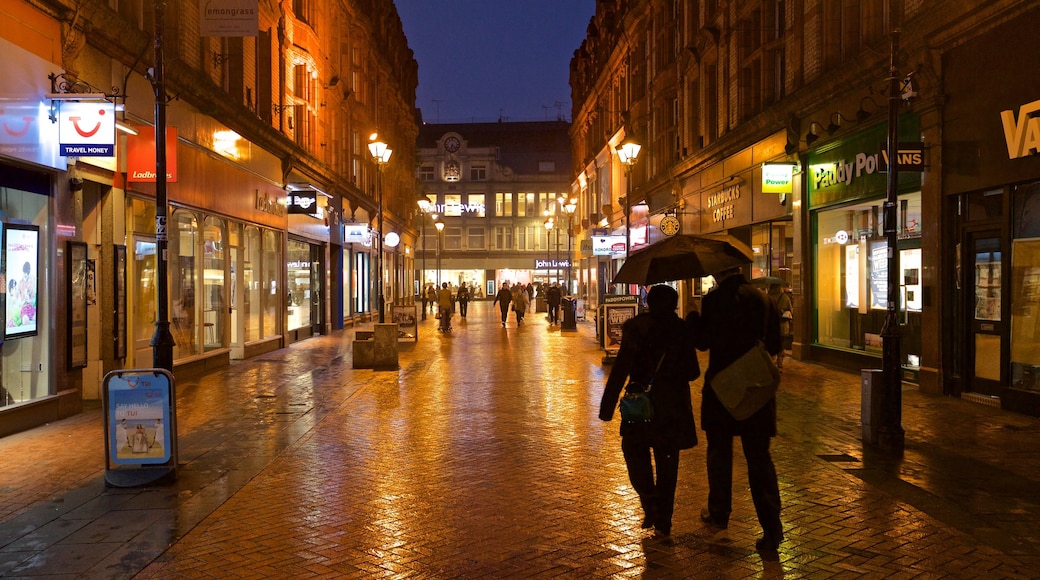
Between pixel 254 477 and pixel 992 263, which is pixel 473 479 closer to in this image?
pixel 254 477

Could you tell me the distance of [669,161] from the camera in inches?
1212

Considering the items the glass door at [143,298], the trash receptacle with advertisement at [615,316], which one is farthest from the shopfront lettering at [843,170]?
the glass door at [143,298]

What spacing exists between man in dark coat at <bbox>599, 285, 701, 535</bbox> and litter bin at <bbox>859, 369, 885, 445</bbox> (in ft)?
13.7

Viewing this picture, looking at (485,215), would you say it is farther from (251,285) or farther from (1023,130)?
(1023,130)

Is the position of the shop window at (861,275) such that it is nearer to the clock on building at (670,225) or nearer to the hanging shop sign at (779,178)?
the hanging shop sign at (779,178)

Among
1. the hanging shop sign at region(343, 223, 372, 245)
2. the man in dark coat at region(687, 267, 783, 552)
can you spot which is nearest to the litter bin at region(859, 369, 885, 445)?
the man in dark coat at region(687, 267, 783, 552)

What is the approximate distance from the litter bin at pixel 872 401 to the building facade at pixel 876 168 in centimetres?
186

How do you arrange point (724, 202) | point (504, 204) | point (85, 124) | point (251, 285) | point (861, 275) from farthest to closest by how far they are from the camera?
point (504, 204) < point (724, 202) < point (251, 285) < point (861, 275) < point (85, 124)

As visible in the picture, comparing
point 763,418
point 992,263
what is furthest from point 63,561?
point 992,263

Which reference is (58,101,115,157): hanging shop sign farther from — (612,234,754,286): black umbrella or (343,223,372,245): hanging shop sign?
(343,223,372,245): hanging shop sign

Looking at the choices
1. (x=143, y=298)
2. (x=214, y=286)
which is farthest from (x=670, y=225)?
(x=143, y=298)

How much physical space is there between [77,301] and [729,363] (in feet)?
32.3

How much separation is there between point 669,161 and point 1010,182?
66.2ft

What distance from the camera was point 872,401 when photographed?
29.4 ft
